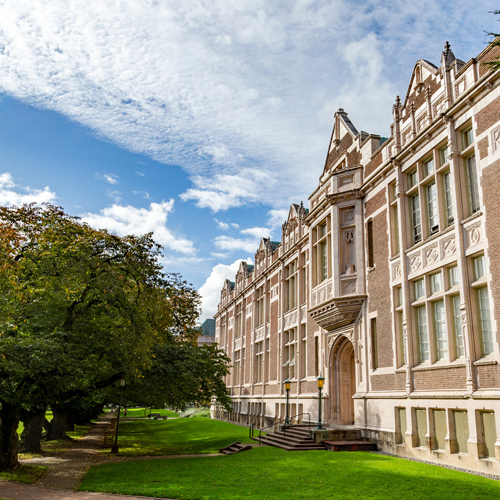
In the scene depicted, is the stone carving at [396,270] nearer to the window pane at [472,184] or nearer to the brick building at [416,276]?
the brick building at [416,276]

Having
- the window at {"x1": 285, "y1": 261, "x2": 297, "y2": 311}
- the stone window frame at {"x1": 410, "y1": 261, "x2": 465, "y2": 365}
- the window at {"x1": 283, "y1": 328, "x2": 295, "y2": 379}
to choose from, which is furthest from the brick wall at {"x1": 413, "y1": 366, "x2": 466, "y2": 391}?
the window at {"x1": 285, "y1": 261, "x2": 297, "y2": 311}

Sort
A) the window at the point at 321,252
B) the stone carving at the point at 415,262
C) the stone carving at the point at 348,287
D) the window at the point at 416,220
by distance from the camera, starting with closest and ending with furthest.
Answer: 1. the stone carving at the point at 415,262
2. the window at the point at 416,220
3. the stone carving at the point at 348,287
4. the window at the point at 321,252

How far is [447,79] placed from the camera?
17.2m

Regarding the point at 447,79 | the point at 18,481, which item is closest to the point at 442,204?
the point at 447,79

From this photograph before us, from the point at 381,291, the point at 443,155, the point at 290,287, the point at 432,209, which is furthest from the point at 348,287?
the point at 290,287

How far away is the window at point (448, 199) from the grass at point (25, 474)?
16.6 meters

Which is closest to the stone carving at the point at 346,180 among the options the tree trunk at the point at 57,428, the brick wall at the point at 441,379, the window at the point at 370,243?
the window at the point at 370,243

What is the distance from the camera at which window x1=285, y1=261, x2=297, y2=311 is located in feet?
112

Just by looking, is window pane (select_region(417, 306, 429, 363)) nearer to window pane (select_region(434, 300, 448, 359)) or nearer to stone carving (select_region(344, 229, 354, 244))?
window pane (select_region(434, 300, 448, 359))

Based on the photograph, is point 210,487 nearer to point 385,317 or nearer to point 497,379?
point 497,379

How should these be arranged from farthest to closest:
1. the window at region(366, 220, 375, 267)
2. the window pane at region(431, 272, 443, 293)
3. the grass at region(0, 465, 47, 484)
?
the window at region(366, 220, 375, 267) < the window pane at region(431, 272, 443, 293) < the grass at region(0, 465, 47, 484)

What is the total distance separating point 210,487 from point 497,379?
8.76 meters

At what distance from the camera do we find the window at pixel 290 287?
1348 inches

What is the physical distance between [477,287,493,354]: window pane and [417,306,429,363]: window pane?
295 cm
